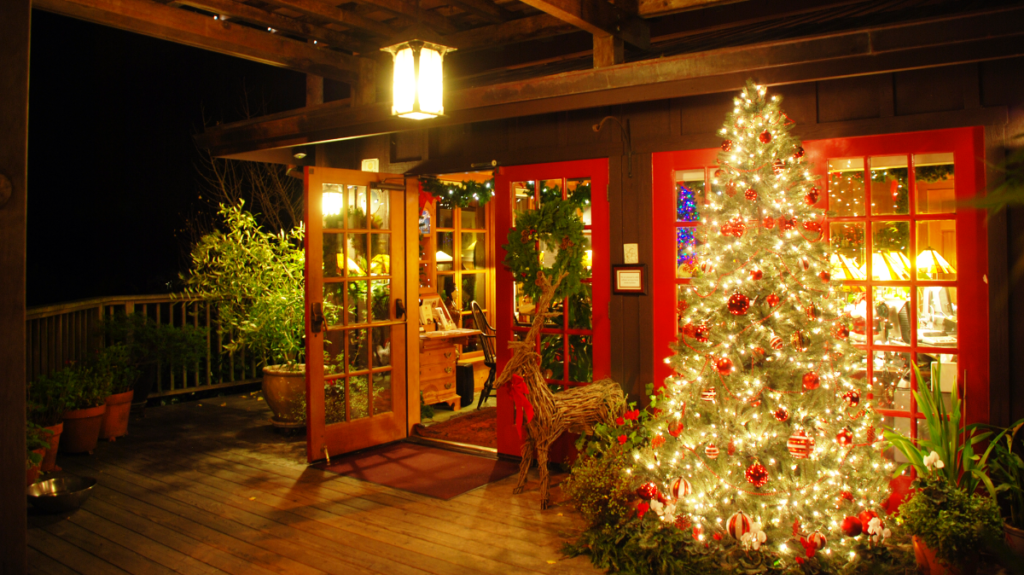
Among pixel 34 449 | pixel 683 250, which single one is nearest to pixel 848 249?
pixel 683 250

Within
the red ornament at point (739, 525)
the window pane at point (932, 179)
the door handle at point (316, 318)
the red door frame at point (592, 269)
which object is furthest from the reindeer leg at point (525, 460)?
the window pane at point (932, 179)

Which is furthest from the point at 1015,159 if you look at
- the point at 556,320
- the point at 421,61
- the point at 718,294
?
the point at 556,320

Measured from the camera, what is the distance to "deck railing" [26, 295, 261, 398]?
5480 mm

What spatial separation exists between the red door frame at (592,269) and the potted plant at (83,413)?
10.5ft

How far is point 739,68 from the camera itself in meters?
3.67

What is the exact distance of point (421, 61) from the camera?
3.73 m

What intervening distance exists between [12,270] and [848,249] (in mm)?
3822

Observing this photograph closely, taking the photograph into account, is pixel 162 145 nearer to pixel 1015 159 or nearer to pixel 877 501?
pixel 877 501

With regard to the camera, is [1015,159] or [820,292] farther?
[820,292]

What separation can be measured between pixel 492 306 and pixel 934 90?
5.72m

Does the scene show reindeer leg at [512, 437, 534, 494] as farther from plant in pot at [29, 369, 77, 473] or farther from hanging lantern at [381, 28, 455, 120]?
plant in pot at [29, 369, 77, 473]

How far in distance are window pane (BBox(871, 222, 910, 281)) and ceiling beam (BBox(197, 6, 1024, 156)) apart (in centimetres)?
85

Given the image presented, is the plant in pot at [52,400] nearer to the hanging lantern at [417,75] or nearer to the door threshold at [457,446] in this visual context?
the door threshold at [457,446]

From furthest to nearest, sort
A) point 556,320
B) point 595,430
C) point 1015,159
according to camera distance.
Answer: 1. point 556,320
2. point 595,430
3. point 1015,159
